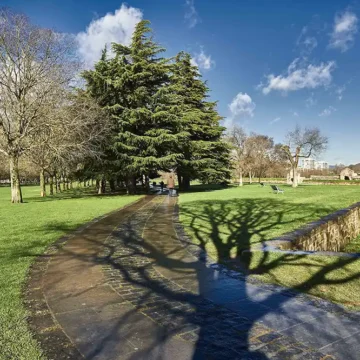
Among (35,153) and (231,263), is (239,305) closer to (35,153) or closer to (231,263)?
(231,263)

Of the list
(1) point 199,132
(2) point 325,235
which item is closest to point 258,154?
(1) point 199,132

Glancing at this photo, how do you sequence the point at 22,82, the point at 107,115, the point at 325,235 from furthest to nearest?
→ the point at 107,115 → the point at 22,82 → the point at 325,235

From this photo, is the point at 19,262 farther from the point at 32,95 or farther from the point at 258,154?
the point at 258,154

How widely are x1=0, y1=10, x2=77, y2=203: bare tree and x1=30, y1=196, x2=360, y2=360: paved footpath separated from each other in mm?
15859

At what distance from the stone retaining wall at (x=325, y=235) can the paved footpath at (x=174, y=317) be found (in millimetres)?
2535

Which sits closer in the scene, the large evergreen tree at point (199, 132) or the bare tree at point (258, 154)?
the large evergreen tree at point (199, 132)

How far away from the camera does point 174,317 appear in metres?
3.68

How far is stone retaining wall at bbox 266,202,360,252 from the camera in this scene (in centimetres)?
738

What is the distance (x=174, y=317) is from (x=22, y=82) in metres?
20.4

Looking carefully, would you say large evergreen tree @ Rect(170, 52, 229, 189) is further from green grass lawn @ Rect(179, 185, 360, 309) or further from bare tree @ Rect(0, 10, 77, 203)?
green grass lawn @ Rect(179, 185, 360, 309)

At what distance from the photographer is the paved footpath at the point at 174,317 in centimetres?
295

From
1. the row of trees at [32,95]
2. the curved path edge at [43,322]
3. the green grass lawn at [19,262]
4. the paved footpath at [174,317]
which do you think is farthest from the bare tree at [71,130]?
the paved footpath at [174,317]

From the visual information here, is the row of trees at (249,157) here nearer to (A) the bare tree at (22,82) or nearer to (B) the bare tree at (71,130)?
(B) the bare tree at (71,130)

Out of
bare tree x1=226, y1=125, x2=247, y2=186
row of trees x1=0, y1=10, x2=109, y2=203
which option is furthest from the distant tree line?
row of trees x1=0, y1=10, x2=109, y2=203
